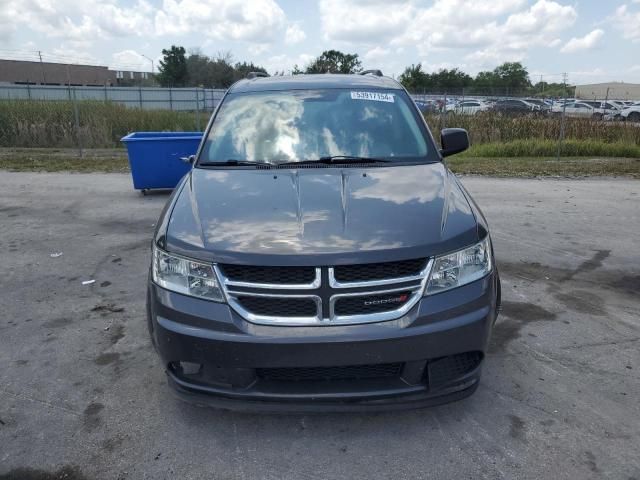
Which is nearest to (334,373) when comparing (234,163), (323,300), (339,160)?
(323,300)

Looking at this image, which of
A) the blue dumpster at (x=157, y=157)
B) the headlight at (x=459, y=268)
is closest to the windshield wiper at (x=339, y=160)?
the headlight at (x=459, y=268)

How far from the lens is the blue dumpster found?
9.27 meters

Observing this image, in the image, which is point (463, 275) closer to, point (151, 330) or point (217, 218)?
point (217, 218)

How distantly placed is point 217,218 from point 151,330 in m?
0.67

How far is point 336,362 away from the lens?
8.38ft

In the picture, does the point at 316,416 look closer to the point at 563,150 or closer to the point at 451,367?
the point at 451,367

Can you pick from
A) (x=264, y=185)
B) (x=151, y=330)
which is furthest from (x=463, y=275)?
(x=151, y=330)

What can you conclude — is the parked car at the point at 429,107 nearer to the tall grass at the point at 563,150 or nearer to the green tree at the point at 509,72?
the tall grass at the point at 563,150

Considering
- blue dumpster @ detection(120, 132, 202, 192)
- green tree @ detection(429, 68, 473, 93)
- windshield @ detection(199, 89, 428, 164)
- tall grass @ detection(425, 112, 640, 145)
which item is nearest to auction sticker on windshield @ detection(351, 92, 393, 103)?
windshield @ detection(199, 89, 428, 164)

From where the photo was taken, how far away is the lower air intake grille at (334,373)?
8.70 ft

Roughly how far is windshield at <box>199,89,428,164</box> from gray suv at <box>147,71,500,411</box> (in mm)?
832

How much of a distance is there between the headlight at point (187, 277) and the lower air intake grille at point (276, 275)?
0.45 feet

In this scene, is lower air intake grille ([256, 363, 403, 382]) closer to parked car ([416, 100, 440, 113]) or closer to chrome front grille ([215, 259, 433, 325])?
chrome front grille ([215, 259, 433, 325])

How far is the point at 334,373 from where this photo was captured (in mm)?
2668
